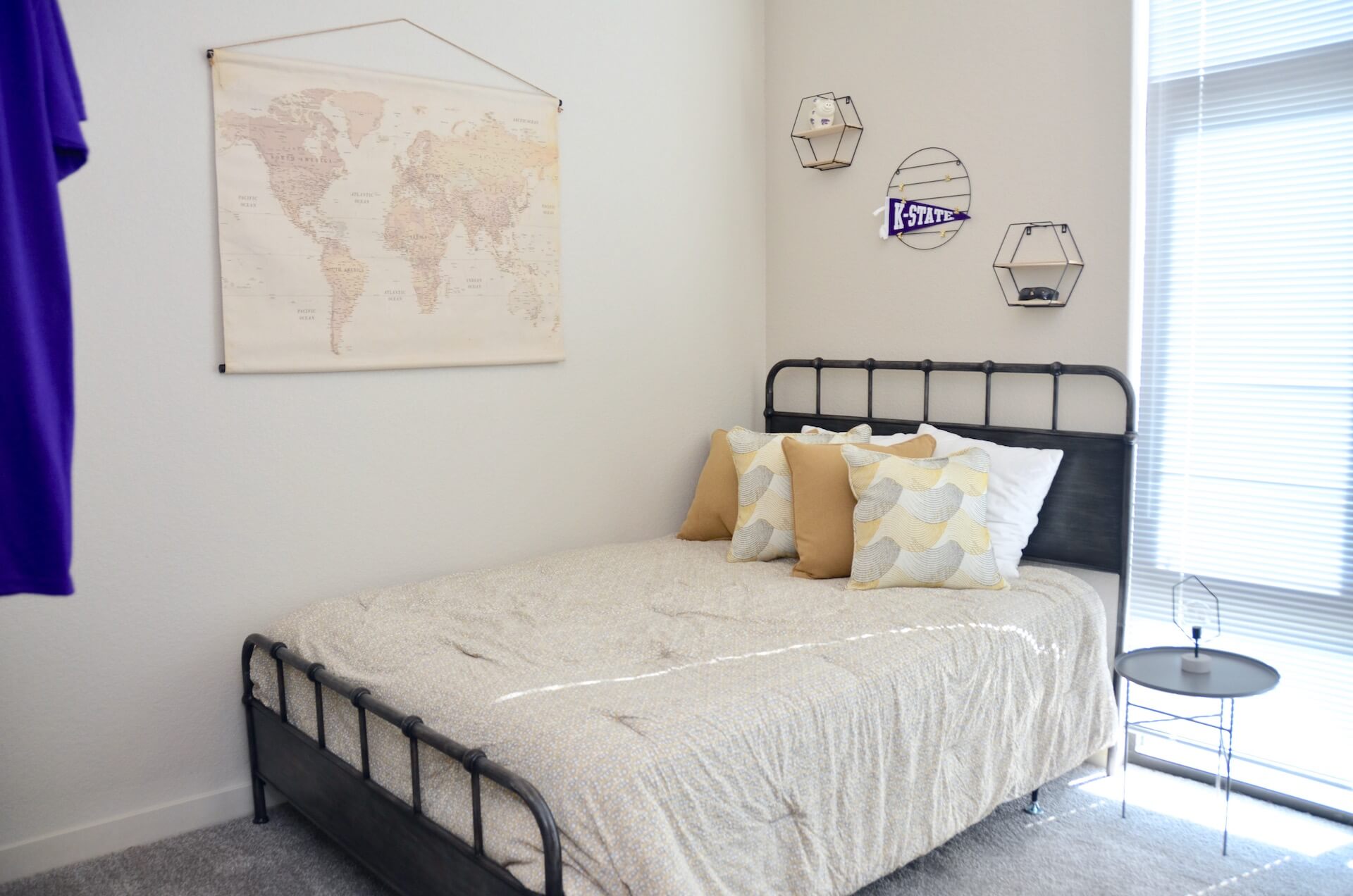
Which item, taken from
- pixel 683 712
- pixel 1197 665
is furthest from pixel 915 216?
pixel 683 712

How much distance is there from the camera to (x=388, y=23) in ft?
9.20

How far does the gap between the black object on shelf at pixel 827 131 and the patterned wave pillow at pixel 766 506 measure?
106 cm

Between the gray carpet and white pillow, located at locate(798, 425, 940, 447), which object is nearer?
the gray carpet

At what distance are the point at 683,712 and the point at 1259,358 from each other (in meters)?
1.87

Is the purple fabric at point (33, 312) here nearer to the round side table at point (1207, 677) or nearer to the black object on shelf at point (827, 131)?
the round side table at point (1207, 677)

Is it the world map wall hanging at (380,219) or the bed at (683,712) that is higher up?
the world map wall hanging at (380,219)

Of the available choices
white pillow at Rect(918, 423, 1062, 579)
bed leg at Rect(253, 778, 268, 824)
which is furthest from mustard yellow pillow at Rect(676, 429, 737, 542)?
bed leg at Rect(253, 778, 268, 824)

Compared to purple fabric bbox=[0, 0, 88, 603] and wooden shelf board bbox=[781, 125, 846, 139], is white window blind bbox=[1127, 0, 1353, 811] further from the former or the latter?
purple fabric bbox=[0, 0, 88, 603]

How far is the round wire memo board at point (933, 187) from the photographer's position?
10.6ft

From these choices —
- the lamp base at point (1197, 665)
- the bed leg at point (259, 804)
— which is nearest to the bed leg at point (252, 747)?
the bed leg at point (259, 804)

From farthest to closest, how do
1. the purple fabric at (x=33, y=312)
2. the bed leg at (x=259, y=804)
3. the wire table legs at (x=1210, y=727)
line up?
1. the bed leg at (x=259, y=804)
2. the wire table legs at (x=1210, y=727)
3. the purple fabric at (x=33, y=312)

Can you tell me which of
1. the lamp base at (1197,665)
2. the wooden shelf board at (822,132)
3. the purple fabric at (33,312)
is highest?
the wooden shelf board at (822,132)

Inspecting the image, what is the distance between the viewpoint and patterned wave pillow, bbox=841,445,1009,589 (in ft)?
8.71

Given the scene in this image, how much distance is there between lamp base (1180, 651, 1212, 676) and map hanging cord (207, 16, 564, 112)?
237 centimetres
